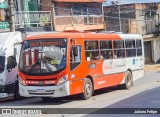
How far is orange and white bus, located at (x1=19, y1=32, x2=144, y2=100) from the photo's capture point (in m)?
14.5

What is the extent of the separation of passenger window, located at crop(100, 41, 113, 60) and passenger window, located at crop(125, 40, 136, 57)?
2003mm

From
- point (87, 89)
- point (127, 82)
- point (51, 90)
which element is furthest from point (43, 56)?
point (127, 82)

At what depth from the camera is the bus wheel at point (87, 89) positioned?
1556 centimetres

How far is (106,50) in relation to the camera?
1784cm

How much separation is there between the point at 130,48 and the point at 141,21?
2929 cm

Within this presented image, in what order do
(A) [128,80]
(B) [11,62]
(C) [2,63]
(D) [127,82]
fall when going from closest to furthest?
(C) [2,63]
(B) [11,62]
(D) [127,82]
(A) [128,80]

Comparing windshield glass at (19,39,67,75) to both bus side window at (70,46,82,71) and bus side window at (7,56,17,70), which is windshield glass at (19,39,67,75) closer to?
bus side window at (70,46,82,71)

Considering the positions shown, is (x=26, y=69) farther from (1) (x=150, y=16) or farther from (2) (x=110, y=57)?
(1) (x=150, y=16)

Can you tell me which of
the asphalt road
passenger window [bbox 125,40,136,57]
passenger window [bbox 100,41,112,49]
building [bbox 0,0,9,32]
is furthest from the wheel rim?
building [bbox 0,0,9,32]

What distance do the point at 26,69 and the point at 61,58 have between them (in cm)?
141

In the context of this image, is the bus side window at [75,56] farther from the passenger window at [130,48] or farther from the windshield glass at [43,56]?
the passenger window at [130,48]

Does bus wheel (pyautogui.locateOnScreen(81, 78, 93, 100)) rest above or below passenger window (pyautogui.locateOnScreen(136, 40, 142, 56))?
below

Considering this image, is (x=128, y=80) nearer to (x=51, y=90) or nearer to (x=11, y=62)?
(x=11, y=62)

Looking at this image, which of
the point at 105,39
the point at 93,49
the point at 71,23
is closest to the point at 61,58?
the point at 93,49
